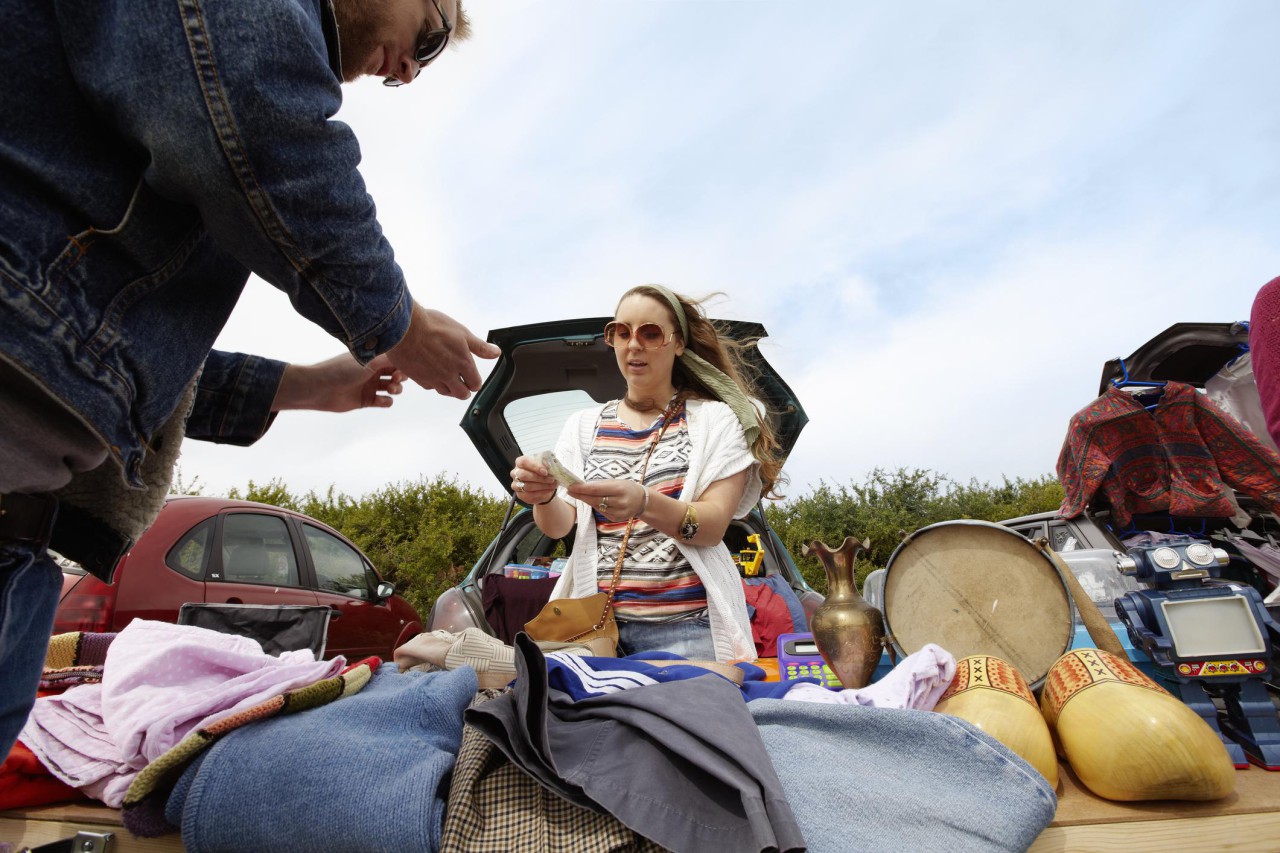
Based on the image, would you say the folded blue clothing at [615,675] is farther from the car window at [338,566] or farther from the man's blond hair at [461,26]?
the car window at [338,566]

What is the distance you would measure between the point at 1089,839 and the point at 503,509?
11.7m

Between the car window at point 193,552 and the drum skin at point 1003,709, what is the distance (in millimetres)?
5427

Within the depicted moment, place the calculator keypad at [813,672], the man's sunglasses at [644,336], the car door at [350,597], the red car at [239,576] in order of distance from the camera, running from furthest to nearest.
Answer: the car door at [350,597]
the red car at [239,576]
the man's sunglasses at [644,336]
the calculator keypad at [813,672]

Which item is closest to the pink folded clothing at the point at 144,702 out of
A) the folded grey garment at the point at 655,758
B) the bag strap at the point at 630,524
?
the folded grey garment at the point at 655,758

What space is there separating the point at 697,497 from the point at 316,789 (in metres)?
1.45

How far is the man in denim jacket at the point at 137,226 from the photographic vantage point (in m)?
0.76

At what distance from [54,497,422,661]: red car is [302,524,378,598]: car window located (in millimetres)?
11

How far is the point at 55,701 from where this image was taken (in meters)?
1.45

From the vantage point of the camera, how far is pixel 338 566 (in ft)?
22.9

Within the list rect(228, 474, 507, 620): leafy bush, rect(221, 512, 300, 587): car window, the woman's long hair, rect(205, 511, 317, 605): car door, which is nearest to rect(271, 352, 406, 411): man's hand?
the woman's long hair

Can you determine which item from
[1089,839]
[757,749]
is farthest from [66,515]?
[1089,839]

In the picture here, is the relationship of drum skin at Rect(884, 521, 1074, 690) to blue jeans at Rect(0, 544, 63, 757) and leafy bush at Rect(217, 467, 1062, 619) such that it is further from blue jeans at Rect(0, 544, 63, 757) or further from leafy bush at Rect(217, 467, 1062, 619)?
leafy bush at Rect(217, 467, 1062, 619)

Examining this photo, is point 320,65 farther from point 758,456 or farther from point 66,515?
point 758,456

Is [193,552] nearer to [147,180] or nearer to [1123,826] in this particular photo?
[147,180]
